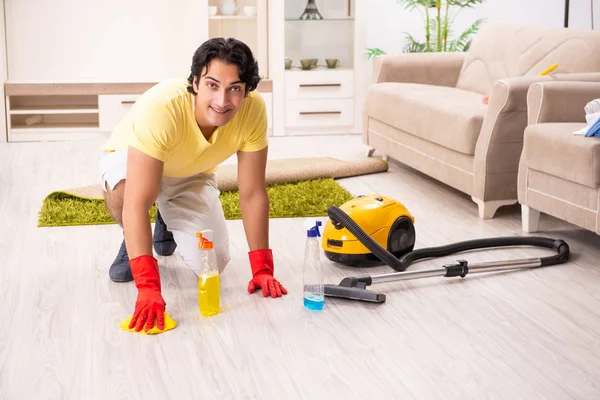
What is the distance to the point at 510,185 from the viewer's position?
3.88 metres

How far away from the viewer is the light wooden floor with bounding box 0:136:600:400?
2205 mm

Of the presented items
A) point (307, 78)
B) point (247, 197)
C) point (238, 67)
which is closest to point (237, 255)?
point (247, 197)

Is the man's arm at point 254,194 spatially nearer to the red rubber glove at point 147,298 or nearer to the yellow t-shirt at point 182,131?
the yellow t-shirt at point 182,131

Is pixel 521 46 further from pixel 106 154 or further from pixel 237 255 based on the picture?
pixel 106 154

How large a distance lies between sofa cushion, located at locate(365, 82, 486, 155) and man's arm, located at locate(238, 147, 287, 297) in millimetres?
1398

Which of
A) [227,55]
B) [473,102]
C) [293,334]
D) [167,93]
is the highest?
[227,55]

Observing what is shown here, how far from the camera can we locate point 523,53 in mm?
4582

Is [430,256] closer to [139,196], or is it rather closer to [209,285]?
[209,285]

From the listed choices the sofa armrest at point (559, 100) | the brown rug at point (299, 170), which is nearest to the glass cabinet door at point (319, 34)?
the brown rug at point (299, 170)

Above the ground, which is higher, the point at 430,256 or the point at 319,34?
the point at 319,34

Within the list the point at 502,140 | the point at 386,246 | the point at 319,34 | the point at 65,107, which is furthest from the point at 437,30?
the point at 386,246

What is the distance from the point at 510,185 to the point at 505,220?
16 centimetres

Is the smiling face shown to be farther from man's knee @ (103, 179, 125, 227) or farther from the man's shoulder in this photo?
man's knee @ (103, 179, 125, 227)

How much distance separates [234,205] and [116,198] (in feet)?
3.81
